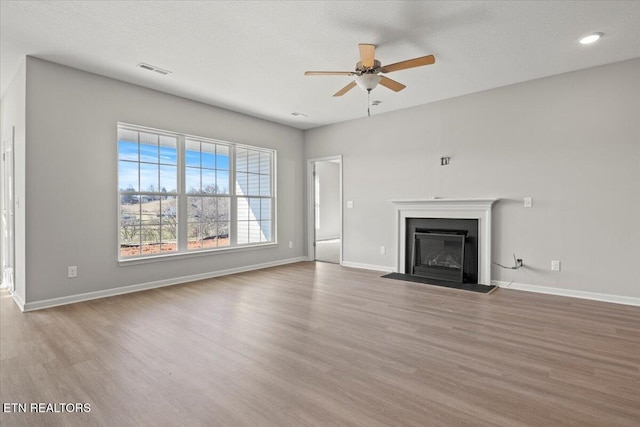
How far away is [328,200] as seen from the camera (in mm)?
11383

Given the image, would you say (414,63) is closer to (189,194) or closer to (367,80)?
(367,80)

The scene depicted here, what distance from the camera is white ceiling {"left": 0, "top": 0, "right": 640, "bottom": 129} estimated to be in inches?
107

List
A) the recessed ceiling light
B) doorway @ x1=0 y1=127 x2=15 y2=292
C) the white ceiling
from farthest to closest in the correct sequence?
1. doorway @ x1=0 y1=127 x2=15 y2=292
2. the recessed ceiling light
3. the white ceiling

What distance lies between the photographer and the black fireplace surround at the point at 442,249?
4.71m

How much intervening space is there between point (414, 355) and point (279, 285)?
257 centimetres

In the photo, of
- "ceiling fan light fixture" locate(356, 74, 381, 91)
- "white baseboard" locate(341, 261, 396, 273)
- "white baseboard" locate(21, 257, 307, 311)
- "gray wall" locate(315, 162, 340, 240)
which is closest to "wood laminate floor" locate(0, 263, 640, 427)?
"white baseboard" locate(21, 257, 307, 311)

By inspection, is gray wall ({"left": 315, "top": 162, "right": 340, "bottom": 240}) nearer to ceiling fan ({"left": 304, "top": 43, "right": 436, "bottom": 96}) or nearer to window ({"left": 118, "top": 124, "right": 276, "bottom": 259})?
window ({"left": 118, "top": 124, "right": 276, "bottom": 259})

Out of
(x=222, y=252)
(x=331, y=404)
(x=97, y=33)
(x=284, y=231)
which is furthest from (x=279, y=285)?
(x=97, y=33)

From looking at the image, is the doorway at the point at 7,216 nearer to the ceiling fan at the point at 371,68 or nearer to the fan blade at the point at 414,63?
the ceiling fan at the point at 371,68

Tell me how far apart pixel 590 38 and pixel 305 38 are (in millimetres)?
2776

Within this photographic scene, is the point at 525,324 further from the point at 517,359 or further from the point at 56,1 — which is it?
the point at 56,1

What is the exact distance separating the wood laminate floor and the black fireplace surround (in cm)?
87

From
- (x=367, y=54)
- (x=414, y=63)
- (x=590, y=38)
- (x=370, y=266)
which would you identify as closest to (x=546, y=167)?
(x=590, y=38)

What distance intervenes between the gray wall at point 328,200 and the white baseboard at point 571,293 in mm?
6851
